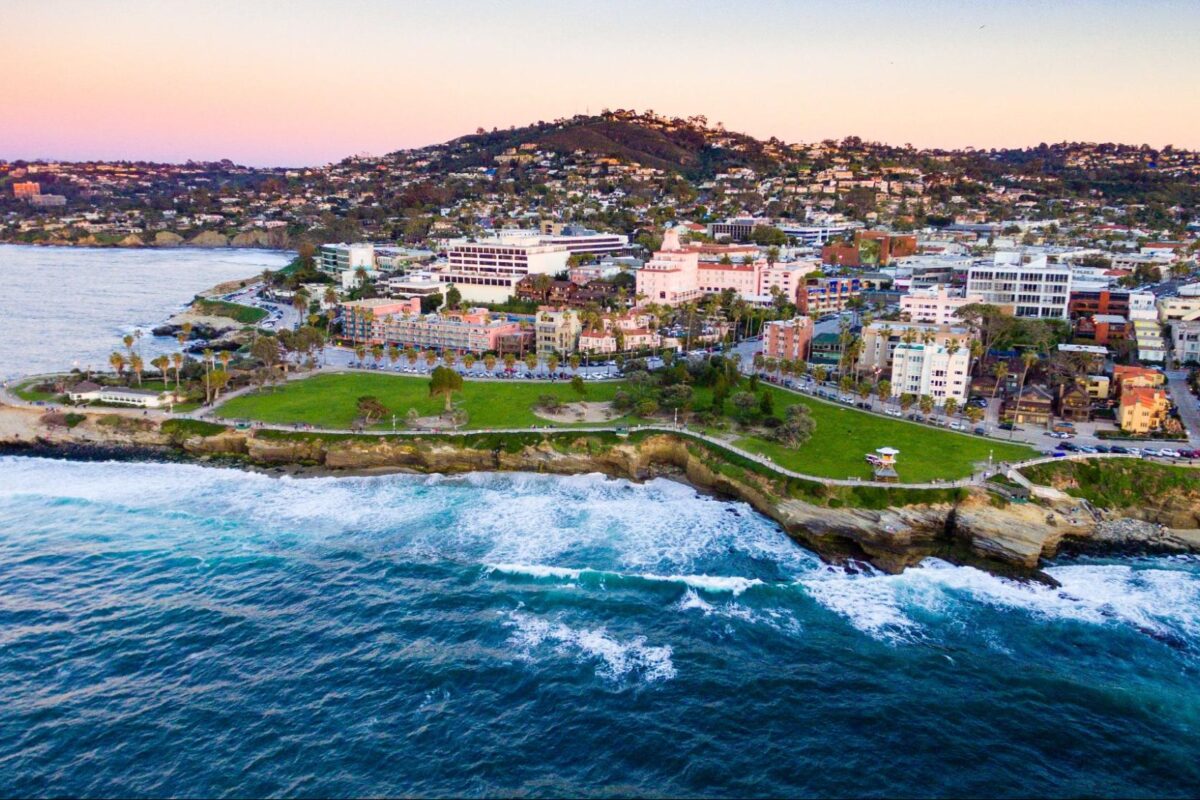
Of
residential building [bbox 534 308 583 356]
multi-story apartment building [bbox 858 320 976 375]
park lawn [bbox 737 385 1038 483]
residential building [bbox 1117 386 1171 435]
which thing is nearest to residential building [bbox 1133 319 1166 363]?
multi-story apartment building [bbox 858 320 976 375]

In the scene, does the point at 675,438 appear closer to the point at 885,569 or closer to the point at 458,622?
the point at 885,569

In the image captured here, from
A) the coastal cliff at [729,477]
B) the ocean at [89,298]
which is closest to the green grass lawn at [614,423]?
the coastal cliff at [729,477]

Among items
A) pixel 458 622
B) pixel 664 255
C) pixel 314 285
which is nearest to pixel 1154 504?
pixel 458 622

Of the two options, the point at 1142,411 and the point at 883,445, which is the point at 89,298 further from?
the point at 1142,411

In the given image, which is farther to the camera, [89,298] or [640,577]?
[89,298]

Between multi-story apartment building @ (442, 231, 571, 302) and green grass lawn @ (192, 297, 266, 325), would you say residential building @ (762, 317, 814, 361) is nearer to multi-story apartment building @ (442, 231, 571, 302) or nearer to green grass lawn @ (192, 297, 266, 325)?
multi-story apartment building @ (442, 231, 571, 302)

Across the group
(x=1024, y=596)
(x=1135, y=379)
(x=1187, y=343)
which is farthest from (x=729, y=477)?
(x=1187, y=343)
